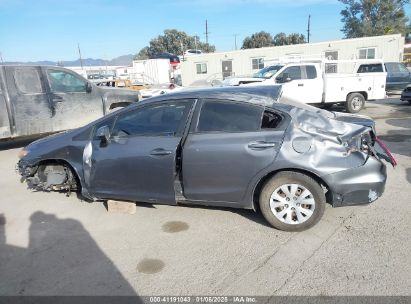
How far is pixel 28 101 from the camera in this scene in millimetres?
7488

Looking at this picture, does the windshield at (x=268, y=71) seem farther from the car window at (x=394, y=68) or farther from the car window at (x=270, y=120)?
the car window at (x=270, y=120)

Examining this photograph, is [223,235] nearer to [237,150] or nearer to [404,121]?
[237,150]

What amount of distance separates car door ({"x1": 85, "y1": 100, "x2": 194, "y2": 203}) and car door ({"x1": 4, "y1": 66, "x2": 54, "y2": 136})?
13.4 feet

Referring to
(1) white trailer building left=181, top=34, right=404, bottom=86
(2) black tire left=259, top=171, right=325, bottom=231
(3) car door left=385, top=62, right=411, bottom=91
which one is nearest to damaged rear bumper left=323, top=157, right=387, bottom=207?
(2) black tire left=259, top=171, right=325, bottom=231

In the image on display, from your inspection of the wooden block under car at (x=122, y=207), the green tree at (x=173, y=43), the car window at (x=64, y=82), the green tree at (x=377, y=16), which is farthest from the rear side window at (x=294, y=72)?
the green tree at (x=173, y=43)

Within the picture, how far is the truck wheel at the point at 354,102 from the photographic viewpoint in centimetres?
1160

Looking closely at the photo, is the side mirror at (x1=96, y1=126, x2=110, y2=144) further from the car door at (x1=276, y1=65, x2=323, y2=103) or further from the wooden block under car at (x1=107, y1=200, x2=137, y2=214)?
the car door at (x1=276, y1=65, x2=323, y2=103)

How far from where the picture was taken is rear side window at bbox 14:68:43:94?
24.5ft

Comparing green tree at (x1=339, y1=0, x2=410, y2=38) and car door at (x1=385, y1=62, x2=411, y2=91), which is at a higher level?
green tree at (x1=339, y1=0, x2=410, y2=38)

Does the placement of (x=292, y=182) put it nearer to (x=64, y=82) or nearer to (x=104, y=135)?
(x=104, y=135)

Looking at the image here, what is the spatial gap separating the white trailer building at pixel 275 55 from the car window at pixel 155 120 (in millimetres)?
15592

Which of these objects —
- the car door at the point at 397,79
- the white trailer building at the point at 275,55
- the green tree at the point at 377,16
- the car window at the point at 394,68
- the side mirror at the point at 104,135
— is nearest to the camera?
the side mirror at the point at 104,135

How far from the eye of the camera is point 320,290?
2.79m

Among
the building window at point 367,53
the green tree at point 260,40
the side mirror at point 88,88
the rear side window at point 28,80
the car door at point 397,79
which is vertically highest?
the green tree at point 260,40
